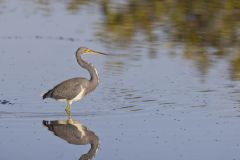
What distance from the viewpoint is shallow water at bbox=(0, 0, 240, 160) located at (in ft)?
39.5

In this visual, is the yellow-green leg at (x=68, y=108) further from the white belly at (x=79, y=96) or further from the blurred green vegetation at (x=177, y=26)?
the blurred green vegetation at (x=177, y=26)

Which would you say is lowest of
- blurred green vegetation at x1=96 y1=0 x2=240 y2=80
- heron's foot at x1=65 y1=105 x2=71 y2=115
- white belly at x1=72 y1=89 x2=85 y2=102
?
blurred green vegetation at x1=96 y1=0 x2=240 y2=80

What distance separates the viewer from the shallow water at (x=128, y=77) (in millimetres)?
12039

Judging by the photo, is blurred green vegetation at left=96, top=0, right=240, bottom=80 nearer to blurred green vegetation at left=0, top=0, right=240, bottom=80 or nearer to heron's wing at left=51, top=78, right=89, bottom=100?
blurred green vegetation at left=0, top=0, right=240, bottom=80

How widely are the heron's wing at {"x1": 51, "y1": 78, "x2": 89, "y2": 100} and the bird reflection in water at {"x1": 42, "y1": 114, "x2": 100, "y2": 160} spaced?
0.67 m

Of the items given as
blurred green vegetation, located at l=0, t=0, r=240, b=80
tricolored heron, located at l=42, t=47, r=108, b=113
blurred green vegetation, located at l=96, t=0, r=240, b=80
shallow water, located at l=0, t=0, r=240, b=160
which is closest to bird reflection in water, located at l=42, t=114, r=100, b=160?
shallow water, located at l=0, t=0, r=240, b=160

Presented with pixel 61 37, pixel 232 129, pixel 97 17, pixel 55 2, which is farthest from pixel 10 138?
pixel 55 2

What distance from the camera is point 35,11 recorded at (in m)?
23.5

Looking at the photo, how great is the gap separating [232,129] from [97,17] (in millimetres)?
10328

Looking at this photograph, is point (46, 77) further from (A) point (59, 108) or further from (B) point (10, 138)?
(B) point (10, 138)

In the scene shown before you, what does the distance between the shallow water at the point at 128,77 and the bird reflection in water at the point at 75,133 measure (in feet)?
0.34

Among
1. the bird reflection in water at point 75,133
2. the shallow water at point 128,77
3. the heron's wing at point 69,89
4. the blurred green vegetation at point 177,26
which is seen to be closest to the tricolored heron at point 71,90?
the heron's wing at point 69,89

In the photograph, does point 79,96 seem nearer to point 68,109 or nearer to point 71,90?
point 71,90

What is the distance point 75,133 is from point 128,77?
379 centimetres
